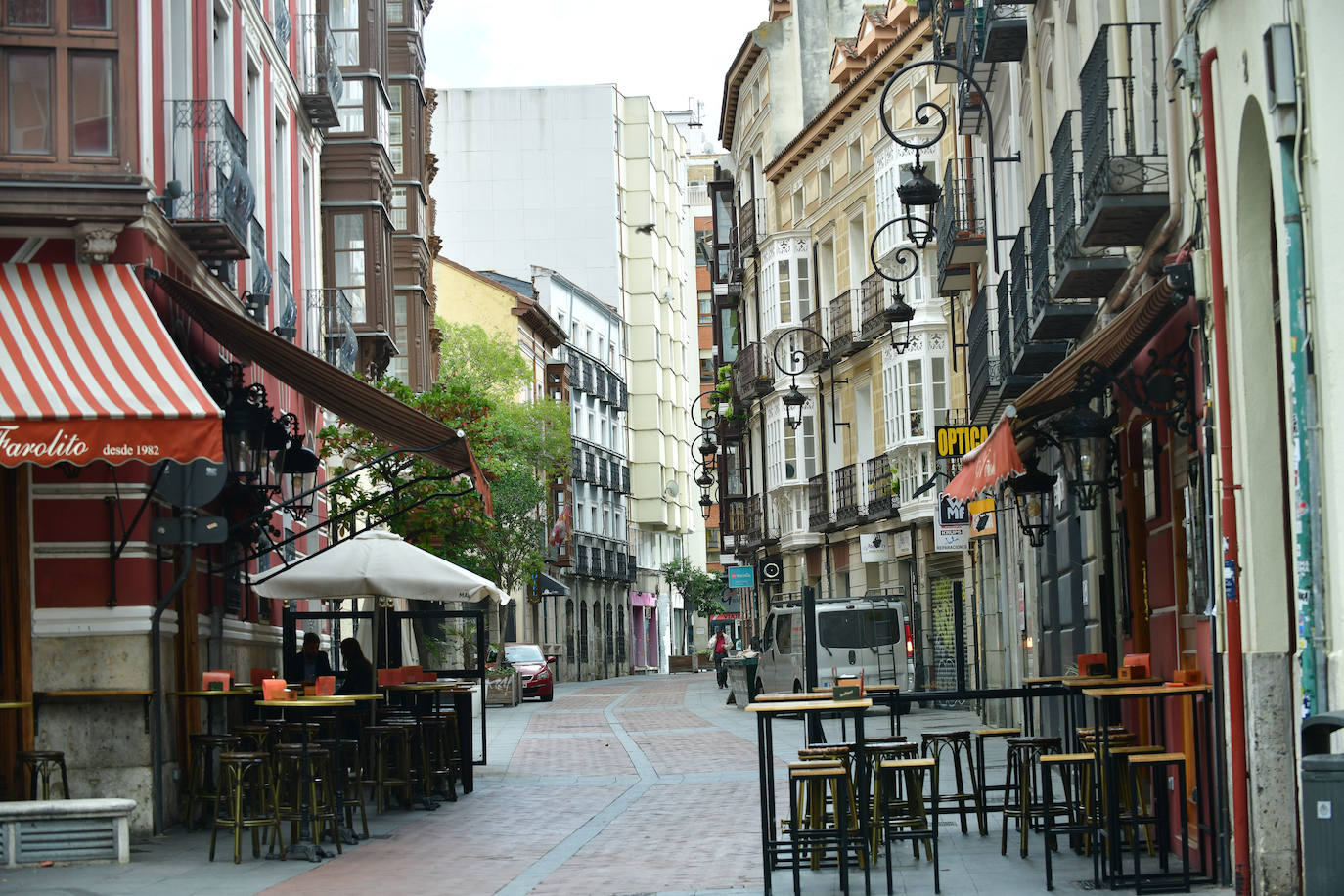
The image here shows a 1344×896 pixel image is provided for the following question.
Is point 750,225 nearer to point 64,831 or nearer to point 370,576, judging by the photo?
point 370,576

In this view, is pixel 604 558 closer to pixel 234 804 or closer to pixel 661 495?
pixel 661 495

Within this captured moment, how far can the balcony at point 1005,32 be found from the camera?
1928cm

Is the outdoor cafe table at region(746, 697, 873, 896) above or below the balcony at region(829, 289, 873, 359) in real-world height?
below

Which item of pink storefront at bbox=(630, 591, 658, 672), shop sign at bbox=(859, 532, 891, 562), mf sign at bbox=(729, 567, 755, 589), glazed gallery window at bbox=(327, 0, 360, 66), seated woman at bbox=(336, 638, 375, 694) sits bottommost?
pink storefront at bbox=(630, 591, 658, 672)

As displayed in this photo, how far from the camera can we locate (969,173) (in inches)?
1022

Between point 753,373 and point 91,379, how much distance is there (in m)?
38.6

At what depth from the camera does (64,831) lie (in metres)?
13.5

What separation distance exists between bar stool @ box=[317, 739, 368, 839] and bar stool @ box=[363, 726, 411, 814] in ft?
0.95

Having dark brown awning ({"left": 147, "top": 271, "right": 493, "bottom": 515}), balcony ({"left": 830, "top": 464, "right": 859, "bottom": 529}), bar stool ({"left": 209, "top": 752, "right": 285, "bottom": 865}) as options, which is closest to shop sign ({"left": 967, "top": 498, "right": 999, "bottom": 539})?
dark brown awning ({"left": 147, "top": 271, "right": 493, "bottom": 515})

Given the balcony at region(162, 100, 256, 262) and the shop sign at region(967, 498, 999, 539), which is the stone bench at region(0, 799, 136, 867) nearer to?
the balcony at region(162, 100, 256, 262)

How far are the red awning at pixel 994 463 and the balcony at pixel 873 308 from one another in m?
26.6

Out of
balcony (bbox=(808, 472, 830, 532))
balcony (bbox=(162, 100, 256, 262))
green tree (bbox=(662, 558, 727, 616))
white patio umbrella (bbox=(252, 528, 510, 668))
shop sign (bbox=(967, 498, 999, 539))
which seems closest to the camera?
balcony (bbox=(162, 100, 256, 262))

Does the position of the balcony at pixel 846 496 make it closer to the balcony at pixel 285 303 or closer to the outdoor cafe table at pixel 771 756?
the balcony at pixel 285 303

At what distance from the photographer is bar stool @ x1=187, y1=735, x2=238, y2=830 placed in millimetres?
15453
